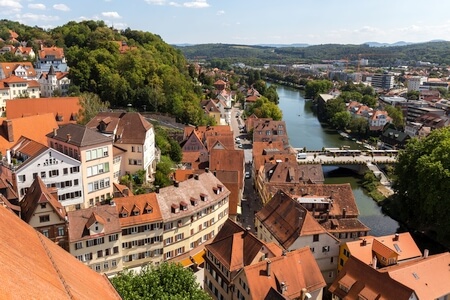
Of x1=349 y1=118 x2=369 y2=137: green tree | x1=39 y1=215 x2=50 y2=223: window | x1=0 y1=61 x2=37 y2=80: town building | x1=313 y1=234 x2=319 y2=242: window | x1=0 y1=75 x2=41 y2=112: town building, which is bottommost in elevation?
x1=349 y1=118 x2=369 y2=137: green tree

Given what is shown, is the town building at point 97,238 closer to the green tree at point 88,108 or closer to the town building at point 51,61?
the green tree at point 88,108

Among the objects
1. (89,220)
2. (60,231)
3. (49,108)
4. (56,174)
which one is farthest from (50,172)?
(49,108)

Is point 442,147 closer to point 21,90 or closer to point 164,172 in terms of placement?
point 164,172

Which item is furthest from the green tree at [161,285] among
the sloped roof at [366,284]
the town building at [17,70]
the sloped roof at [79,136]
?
the town building at [17,70]

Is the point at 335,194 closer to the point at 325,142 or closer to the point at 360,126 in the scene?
the point at 325,142

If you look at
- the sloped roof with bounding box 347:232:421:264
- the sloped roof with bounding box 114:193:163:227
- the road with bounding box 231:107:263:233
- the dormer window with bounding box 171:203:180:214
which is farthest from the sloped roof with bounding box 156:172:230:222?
the sloped roof with bounding box 347:232:421:264

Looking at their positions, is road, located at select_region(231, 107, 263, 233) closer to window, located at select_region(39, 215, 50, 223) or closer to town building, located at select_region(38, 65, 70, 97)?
window, located at select_region(39, 215, 50, 223)
